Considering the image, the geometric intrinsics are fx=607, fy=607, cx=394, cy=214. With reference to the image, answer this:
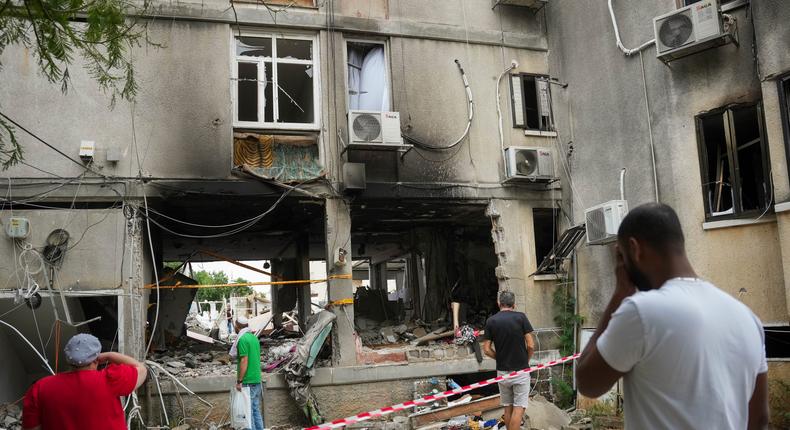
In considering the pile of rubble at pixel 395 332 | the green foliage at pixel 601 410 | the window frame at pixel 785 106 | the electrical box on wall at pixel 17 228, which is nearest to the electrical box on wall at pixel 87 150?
the electrical box on wall at pixel 17 228

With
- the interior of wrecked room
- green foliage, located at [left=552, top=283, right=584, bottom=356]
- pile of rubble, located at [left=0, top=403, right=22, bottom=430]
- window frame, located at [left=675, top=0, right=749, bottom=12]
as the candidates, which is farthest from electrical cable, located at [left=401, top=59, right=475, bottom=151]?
pile of rubble, located at [left=0, top=403, right=22, bottom=430]

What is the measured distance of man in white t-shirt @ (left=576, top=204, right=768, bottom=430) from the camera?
2.02 meters

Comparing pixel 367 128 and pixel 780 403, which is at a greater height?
pixel 367 128

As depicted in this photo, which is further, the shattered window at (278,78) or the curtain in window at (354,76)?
the curtain in window at (354,76)

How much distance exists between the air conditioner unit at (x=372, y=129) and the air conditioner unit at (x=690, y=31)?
446cm

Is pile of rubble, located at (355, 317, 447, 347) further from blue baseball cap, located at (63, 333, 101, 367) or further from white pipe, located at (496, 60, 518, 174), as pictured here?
blue baseball cap, located at (63, 333, 101, 367)

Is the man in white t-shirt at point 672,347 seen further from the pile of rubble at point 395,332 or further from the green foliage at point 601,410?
the pile of rubble at point 395,332

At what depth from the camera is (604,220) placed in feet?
33.1

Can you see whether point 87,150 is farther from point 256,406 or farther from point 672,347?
point 672,347

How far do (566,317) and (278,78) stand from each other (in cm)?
710

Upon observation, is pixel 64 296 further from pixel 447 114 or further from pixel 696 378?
pixel 696 378

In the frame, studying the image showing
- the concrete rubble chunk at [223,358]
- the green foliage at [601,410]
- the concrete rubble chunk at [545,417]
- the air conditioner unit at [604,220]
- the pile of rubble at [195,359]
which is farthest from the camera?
the concrete rubble chunk at [223,358]

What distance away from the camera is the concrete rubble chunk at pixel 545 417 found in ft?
28.5

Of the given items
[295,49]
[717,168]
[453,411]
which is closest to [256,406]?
[453,411]
